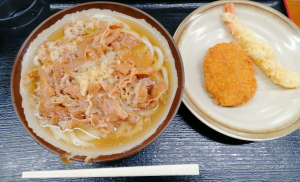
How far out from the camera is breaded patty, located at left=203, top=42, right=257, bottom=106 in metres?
1.99

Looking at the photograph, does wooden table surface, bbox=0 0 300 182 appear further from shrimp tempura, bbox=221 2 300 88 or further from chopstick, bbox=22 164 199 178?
shrimp tempura, bbox=221 2 300 88

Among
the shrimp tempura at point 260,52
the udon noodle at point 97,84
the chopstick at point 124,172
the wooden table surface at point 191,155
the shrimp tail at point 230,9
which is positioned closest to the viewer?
the chopstick at point 124,172

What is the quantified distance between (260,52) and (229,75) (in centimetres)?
50

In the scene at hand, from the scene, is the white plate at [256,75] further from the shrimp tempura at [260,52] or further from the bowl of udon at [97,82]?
the bowl of udon at [97,82]

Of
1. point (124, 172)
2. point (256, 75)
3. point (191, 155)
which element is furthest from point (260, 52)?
point (124, 172)

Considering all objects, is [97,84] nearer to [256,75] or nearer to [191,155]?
[191,155]

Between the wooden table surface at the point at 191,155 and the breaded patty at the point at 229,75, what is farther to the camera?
the breaded patty at the point at 229,75

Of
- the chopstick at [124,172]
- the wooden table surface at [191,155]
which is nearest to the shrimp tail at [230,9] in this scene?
the wooden table surface at [191,155]

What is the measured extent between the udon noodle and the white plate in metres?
0.41

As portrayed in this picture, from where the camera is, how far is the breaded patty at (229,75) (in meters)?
1.99

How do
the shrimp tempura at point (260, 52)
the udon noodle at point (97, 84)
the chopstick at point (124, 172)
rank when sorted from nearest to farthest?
the chopstick at point (124, 172), the udon noodle at point (97, 84), the shrimp tempura at point (260, 52)

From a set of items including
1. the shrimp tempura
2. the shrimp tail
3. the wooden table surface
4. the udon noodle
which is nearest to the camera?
the udon noodle

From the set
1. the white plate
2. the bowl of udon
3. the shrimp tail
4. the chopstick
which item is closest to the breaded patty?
the white plate

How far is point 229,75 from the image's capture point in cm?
205
